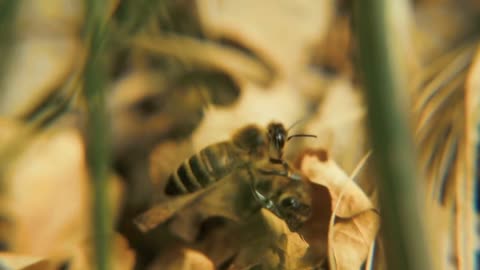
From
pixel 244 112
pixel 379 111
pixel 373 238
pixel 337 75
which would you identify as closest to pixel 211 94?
pixel 244 112

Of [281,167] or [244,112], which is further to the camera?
[244,112]

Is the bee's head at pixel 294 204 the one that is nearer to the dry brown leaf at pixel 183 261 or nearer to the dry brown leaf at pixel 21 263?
the dry brown leaf at pixel 183 261

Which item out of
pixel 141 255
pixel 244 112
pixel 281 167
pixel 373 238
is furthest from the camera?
pixel 244 112

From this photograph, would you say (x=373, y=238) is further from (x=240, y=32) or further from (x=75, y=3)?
(x=75, y=3)

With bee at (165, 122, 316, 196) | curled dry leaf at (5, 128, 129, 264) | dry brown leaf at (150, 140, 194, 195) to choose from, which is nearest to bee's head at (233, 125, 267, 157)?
bee at (165, 122, 316, 196)

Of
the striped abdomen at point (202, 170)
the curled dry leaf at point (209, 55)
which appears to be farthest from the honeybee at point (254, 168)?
the curled dry leaf at point (209, 55)

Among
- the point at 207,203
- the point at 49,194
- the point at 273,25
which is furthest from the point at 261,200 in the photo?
the point at 273,25

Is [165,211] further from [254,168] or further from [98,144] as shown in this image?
[98,144]
